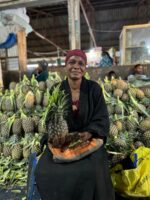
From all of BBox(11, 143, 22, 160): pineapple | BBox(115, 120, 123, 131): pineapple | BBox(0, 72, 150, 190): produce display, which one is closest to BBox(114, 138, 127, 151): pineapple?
BBox(0, 72, 150, 190): produce display

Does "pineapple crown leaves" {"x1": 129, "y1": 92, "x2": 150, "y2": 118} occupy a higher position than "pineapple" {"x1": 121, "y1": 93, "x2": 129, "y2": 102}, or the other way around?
"pineapple" {"x1": 121, "y1": 93, "x2": 129, "y2": 102}

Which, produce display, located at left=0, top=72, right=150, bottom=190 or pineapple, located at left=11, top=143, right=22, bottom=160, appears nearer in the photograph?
produce display, located at left=0, top=72, right=150, bottom=190

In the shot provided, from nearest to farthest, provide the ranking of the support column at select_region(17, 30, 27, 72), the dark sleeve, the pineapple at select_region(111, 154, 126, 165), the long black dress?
A: the long black dress
the dark sleeve
the pineapple at select_region(111, 154, 126, 165)
the support column at select_region(17, 30, 27, 72)

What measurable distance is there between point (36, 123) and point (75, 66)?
4.09 feet

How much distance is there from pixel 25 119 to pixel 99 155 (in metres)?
1.39

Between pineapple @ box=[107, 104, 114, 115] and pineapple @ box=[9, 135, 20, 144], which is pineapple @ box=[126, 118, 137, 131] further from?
pineapple @ box=[9, 135, 20, 144]

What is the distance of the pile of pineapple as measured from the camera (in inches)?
101

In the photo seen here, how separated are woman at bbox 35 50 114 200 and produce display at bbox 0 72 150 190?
20.5 inches

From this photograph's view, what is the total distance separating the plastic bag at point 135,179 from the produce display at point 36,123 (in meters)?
0.26

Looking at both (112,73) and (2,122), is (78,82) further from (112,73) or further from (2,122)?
(112,73)

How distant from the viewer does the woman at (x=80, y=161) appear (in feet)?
4.84

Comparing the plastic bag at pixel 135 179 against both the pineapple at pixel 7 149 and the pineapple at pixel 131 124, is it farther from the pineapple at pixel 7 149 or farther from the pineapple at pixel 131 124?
the pineapple at pixel 7 149

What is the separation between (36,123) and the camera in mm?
2783

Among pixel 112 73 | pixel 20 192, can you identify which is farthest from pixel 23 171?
pixel 112 73
